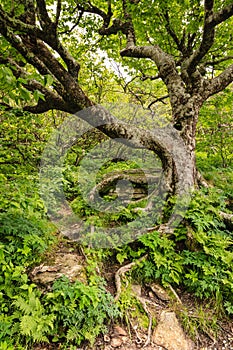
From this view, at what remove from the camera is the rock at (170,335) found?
308 centimetres

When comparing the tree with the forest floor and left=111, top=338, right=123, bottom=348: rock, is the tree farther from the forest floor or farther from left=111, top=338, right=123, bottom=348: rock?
left=111, top=338, right=123, bottom=348: rock

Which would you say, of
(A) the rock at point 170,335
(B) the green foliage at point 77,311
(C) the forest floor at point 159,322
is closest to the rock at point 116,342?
(C) the forest floor at point 159,322

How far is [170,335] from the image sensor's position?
318 cm

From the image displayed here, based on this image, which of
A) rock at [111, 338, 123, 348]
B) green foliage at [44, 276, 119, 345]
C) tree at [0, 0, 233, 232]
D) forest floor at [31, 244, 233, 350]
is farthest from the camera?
tree at [0, 0, 233, 232]

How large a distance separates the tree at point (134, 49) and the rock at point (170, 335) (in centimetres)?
236

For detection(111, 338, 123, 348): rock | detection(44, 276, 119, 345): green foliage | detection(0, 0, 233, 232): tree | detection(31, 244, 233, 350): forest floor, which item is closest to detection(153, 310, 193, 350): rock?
detection(31, 244, 233, 350): forest floor

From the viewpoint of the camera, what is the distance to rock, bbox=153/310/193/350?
308 centimetres

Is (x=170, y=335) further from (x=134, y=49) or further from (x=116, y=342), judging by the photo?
(x=134, y=49)

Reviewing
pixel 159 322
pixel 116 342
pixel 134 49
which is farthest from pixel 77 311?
pixel 134 49

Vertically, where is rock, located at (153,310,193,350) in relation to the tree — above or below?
below

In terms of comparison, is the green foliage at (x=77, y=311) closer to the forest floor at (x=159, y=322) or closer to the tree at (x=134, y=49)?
the forest floor at (x=159, y=322)

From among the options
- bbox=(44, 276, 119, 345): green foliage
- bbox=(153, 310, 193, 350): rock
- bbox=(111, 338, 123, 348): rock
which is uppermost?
bbox=(44, 276, 119, 345): green foliage

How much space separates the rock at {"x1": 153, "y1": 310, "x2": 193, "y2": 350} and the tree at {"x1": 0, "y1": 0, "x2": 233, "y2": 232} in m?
2.36

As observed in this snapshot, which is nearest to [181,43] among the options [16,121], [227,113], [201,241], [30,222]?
[227,113]
